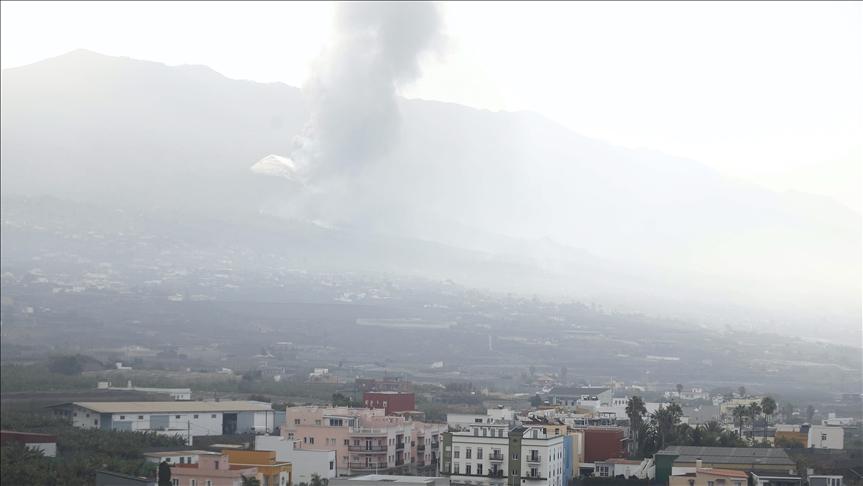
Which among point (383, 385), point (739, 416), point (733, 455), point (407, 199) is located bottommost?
point (733, 455)

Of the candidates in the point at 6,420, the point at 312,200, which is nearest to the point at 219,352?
the point at 6,420

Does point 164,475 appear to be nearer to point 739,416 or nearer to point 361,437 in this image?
point 361,437

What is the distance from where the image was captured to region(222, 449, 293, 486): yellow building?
30.1 m

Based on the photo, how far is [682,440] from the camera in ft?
124

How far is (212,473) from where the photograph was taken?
28969mm

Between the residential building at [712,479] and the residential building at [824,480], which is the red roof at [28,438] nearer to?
the residential building at [712,479]

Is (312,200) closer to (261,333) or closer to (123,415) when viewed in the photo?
(261,333)

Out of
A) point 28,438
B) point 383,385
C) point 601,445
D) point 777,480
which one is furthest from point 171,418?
point 777,480

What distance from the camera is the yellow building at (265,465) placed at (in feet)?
98.6

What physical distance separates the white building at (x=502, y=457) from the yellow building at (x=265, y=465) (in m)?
3.27

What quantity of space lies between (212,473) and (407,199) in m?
138

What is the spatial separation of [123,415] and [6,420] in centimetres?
360

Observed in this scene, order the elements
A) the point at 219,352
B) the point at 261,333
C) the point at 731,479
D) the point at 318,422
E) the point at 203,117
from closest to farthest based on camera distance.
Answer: the point at 731,479 < the point at 318,422 < the point at 219,352 < the point at 261,333 < the point at 203,117

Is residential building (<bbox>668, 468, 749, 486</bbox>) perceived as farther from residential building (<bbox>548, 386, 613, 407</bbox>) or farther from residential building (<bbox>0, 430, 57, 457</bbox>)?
residential building (<bbox>548, 386, 613, 407</bbox>)
